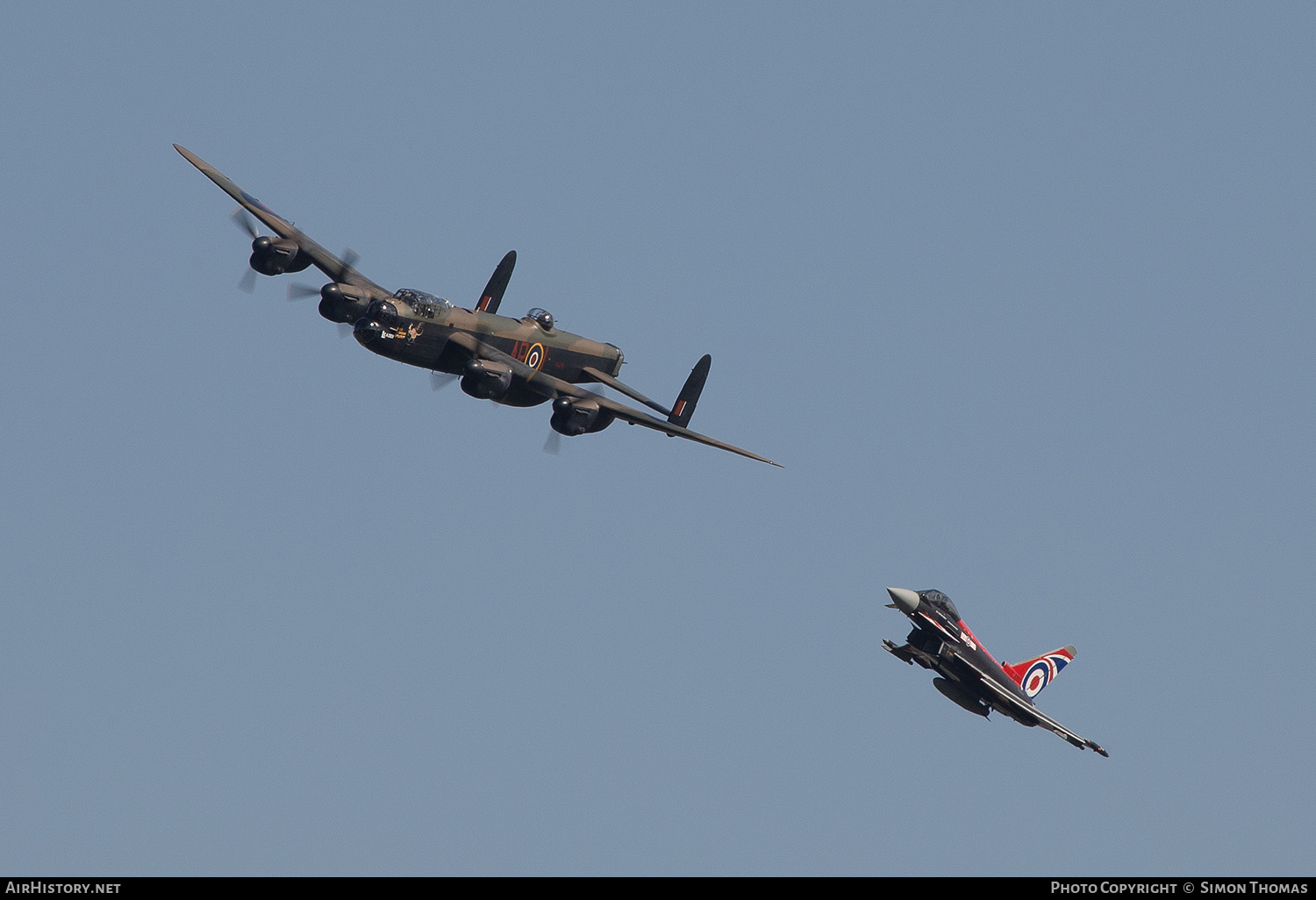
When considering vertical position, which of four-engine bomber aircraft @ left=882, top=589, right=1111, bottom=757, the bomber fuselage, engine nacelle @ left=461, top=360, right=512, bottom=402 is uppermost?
the bomber fuselage

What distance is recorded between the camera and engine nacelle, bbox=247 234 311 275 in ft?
305

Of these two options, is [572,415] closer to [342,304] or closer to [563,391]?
[563,391]

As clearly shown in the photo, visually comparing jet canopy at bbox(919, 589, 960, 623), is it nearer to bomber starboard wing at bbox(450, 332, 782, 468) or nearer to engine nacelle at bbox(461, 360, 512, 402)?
bomber starboard wing at bbox(450, 332, 782, 468)

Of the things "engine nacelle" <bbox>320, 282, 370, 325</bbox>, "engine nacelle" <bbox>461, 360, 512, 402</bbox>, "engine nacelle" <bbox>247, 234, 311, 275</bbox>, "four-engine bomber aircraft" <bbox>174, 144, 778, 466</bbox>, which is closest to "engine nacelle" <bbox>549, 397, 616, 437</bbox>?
"four-engine bomber aircraft" <bbox>174, 144, 778, 466</bbox>

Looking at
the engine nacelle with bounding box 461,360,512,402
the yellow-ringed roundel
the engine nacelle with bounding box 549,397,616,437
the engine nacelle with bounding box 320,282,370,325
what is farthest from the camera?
the yellow-ringed roundel

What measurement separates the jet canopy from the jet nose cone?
709 millimetres

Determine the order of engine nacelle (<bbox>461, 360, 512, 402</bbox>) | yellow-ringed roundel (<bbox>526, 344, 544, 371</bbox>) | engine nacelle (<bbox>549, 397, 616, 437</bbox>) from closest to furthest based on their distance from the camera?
engine nacelle (<bbox>461, 360, 512, 402</bbox>)
engine nacelle (<bbox>549, 397, 616, 437</bbox>)
yellow-ringed roundel (<bbox>526, 344, 544, 371</bbox>)

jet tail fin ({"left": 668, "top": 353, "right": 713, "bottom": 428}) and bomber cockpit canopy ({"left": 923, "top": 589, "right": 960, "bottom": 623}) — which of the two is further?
jet tail fin ({"left": 668, "top": 353, "right": 713, "bottom": 428})

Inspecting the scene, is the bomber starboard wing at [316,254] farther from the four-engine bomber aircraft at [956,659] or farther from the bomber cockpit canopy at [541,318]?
the four-engine bomber aircraft at [956,659]

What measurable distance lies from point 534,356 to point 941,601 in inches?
952

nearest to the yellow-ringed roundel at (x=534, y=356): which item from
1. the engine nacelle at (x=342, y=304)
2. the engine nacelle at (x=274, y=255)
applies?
the engine nacelle at (x=342, y=304)

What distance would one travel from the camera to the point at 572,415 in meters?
92.2
